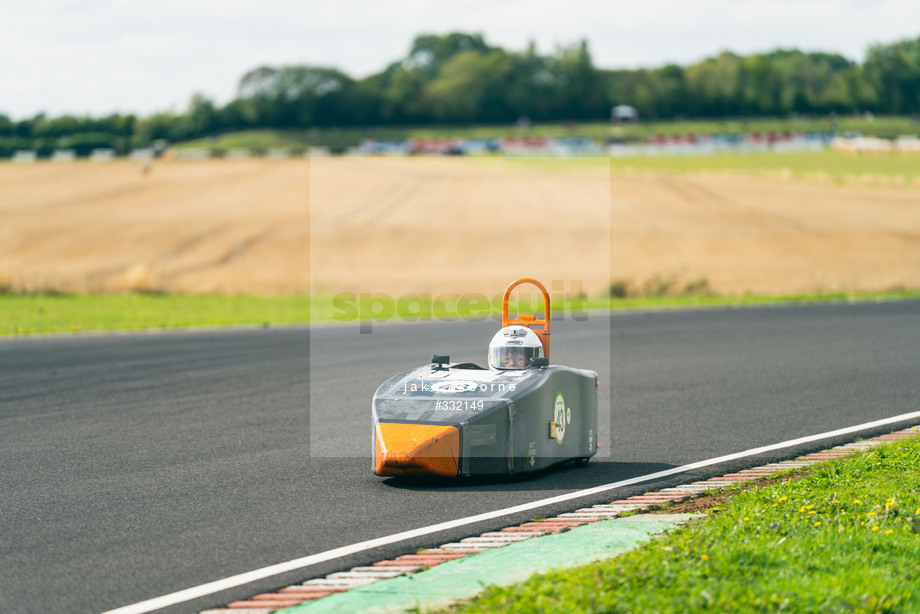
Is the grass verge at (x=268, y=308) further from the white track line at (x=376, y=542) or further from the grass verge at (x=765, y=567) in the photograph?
the grass verge at (x=765, y=567)

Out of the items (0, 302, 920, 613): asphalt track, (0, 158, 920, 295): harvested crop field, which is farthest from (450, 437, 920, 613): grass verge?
(0, 158, 920, 295): harvested crop field

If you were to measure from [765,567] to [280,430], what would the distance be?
6.35 meters

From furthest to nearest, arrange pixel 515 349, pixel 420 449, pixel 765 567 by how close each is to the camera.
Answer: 1. pixel 515 349
2. pixel 420 449
3. pixel 765 567

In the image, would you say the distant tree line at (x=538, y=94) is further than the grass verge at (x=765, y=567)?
Yes

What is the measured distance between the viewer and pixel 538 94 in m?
142

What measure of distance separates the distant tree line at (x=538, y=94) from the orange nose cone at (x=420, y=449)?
114m

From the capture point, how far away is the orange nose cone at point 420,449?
803 centimetres

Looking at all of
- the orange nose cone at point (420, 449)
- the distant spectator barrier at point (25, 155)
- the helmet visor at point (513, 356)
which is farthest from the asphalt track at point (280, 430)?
the distant spectator barrier at point (25, 155)

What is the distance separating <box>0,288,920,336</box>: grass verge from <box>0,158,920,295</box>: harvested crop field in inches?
64.0

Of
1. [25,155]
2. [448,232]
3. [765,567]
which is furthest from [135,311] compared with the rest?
[25,155]

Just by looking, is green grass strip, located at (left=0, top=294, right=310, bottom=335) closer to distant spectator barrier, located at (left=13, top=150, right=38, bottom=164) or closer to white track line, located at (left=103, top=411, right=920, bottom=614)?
white track line, located at (left=103, top=411, right=920, bottom=614)

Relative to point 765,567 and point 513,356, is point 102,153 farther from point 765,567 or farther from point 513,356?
point 765,567

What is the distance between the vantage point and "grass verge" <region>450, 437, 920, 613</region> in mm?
5207

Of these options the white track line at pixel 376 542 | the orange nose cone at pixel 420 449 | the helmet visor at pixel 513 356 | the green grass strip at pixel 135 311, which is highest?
the helmet visor at pixel 513 356
